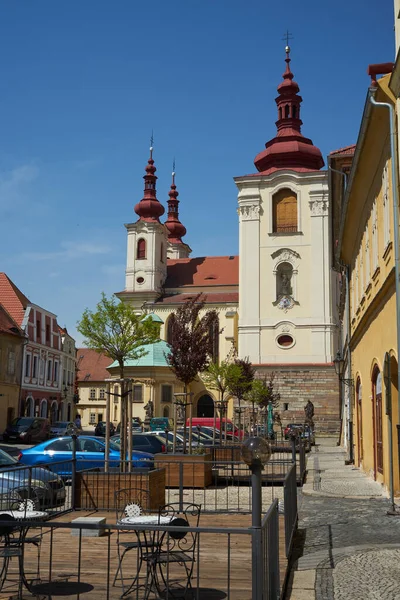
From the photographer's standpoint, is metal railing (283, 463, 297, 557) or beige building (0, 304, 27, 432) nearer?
metal railing (283, 463, 297, 557)

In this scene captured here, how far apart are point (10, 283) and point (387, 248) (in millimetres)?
45875

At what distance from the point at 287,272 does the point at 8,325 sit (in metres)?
24.3

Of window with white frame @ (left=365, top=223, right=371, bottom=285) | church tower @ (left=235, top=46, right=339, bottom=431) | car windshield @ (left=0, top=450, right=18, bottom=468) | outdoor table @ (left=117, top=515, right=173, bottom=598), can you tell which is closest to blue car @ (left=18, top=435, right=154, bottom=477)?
car windshield @ (left=0, top=450, right=18, bottom=468)

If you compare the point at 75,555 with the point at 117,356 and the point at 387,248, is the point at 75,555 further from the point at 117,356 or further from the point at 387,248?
the point at 117,356

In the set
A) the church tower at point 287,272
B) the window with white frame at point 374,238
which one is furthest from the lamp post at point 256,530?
the church tower at point 287,272

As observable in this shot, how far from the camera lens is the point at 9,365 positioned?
49.4 meters

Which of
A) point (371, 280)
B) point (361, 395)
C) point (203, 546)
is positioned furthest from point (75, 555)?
point (361, 395)

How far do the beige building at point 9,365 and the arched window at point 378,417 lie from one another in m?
35.2

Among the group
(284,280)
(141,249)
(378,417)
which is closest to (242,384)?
(284,280)

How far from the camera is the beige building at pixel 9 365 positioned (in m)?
48.2

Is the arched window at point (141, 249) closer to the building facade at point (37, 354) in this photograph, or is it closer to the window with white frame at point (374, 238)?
the building facade at point (37, 354)

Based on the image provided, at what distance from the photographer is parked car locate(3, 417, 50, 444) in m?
38.4

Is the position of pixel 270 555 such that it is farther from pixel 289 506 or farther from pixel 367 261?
pixel 367 261

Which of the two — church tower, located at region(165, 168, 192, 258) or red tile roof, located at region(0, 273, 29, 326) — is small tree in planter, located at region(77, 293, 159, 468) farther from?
church tower, located at region(165, 168, 192, 258)
